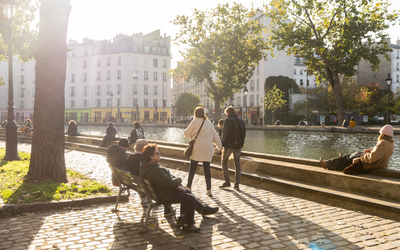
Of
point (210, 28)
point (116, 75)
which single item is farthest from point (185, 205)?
point (116, 75)

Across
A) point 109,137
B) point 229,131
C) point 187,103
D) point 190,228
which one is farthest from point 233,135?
point 187,103

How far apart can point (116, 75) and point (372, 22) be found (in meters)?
55.5

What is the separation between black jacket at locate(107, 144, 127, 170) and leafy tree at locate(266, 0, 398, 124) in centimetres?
2594

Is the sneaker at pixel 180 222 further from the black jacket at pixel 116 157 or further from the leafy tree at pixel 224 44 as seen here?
the leafy tree at pixel 224 44

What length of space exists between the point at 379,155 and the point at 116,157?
4.87 m

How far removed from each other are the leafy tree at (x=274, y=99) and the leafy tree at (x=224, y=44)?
21.1 m

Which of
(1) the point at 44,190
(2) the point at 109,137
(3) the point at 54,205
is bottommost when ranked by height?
(3) the point at 54,205

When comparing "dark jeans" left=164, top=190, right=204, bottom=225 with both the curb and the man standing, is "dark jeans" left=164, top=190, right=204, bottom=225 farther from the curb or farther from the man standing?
the man standing

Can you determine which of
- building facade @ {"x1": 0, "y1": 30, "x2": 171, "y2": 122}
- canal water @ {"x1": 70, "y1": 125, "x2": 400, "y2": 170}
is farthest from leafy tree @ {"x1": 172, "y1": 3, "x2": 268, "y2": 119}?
building facade @ {"x1": 0, "y1": 30, "x2": 171, "y2": 122}

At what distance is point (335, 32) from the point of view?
30.8 metres

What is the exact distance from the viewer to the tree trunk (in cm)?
769

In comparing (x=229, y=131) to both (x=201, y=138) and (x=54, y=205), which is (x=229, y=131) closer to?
(x=201, y=138)

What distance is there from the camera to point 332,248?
4.35 metres

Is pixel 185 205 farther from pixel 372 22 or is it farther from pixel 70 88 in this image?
pixel 70 88
